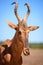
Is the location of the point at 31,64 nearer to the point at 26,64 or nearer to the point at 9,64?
the point at 26,64

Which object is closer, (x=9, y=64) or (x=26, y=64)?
(x=9, y=64)

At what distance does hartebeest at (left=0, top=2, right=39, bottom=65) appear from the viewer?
1103 centimetres

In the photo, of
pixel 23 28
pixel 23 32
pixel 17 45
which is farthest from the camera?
pixel 17 45

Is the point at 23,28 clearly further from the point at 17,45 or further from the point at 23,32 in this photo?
the point at 17,45

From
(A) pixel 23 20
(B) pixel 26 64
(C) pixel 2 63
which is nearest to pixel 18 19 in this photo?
(A) pixel 23 20

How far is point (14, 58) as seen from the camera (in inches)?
462

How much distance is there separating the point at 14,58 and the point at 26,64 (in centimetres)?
657

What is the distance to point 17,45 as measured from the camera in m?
11.4

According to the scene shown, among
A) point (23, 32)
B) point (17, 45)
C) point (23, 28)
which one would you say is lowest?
point (17, 45)

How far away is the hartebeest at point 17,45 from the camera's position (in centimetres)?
1103

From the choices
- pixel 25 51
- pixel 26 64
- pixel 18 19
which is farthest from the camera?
pixel 26 64

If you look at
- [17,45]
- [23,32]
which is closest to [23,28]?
[23,32]

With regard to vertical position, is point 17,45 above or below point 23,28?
below

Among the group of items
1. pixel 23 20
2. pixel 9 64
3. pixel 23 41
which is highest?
pixel 23 20
